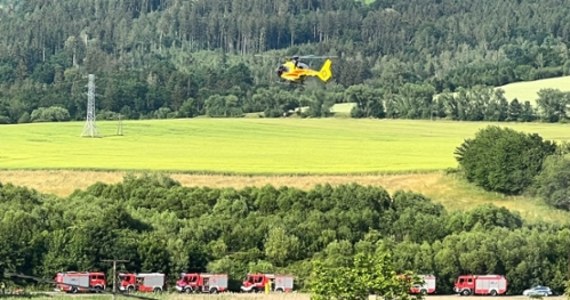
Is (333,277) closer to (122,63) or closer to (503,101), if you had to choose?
(503,101)

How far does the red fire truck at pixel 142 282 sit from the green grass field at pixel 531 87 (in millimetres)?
58502

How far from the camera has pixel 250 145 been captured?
8350cm

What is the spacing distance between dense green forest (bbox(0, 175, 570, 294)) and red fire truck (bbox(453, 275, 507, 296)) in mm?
785

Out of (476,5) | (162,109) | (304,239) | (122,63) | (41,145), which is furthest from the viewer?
(476,5)

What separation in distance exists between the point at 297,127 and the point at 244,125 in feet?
12.0

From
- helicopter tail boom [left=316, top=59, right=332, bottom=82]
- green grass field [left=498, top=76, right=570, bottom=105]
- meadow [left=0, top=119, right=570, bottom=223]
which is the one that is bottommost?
meadow [left=0, top=119, right=570, bottom=223]

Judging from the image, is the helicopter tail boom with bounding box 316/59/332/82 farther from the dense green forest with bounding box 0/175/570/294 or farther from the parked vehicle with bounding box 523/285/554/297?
the parked vehicle with bounding box 523/285/554/297

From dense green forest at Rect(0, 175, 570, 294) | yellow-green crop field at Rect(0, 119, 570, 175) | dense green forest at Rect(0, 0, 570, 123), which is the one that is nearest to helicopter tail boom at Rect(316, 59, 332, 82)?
dense green forest at Rect(0, 175, 570, 294)

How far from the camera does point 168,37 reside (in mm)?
173875

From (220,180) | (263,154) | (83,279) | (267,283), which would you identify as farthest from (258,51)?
(83,279)

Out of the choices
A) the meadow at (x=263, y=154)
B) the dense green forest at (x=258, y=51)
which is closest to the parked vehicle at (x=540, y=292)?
the meadow at (x=263, y=154)

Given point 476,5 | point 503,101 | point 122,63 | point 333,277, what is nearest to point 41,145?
point 503,101

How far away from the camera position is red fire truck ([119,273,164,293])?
50.0 m

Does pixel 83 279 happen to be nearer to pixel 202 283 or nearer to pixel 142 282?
pixel 142 282
